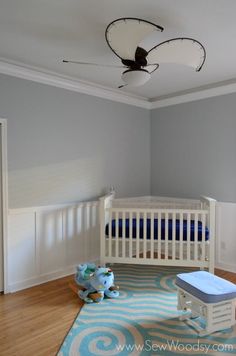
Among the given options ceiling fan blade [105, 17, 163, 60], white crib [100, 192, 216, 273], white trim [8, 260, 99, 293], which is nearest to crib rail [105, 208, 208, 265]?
white crib [100, 192, 216, 273]

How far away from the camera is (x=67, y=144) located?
337 cm

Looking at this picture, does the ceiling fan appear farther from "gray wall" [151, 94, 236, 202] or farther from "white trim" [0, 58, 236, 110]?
"gray wall" [151, 94, 236, 202]

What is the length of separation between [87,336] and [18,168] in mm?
1754

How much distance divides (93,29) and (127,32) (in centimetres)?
46

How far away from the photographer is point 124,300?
263cm

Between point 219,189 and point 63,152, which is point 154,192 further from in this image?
point 63,152

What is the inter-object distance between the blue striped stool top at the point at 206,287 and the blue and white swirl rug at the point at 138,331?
0.92ft

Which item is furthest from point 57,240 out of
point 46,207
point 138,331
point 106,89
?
point 106,89

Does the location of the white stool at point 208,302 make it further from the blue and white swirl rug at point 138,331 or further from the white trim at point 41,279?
the white trim at point 41,279

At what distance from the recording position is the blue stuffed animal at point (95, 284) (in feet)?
8.59

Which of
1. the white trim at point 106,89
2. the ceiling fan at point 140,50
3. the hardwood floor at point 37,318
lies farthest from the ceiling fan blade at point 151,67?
the hardwood floor at point 37,318

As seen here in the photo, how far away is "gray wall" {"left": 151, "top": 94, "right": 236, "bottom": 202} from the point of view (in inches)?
139

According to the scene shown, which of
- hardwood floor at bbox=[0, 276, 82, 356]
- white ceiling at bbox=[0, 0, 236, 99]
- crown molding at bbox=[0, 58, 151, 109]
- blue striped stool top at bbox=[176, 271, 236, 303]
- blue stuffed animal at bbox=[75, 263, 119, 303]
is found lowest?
hardwood floor at bbox=[0, 276, 82, 356]

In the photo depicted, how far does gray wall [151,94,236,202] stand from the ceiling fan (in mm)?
1444
